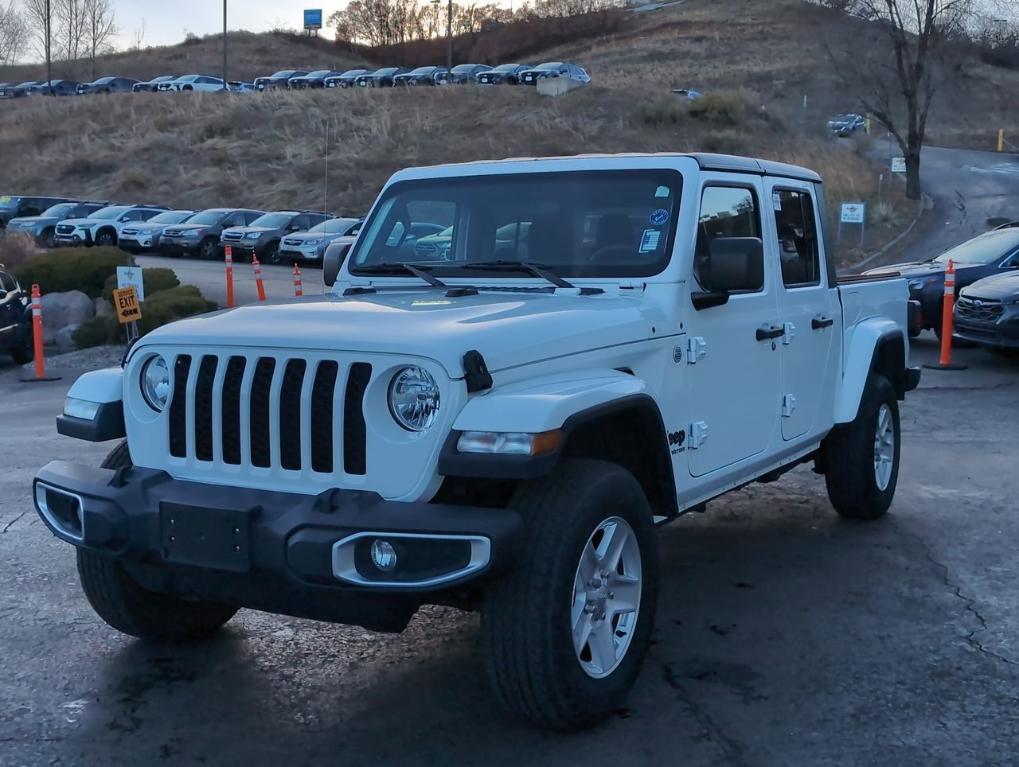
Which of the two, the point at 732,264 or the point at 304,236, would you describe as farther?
the point at 304,236

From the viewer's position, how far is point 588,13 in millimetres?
112125

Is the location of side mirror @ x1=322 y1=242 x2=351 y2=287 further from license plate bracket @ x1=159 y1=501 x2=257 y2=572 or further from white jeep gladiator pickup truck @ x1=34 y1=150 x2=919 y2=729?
license plate bracket @ x1=159 y1=501 x2=257 y2=572

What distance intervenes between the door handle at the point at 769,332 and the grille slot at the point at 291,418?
2.43 m

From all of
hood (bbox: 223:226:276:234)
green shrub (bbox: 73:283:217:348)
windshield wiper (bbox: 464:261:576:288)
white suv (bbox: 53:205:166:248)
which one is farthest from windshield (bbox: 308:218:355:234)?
windshield wiper (bbox: 464:261:576:288)

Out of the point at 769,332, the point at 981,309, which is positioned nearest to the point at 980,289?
the point at 981,309

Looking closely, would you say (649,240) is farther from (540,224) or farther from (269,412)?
(269,412)

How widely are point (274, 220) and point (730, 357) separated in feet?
90.9

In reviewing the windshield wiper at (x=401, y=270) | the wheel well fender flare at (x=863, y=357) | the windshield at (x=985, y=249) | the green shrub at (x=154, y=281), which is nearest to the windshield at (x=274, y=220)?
the green shrub at (x=154, y=281)

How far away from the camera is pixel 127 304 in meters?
13.5

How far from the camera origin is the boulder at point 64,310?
1820 centimetres

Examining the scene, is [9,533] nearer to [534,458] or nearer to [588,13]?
[534,458]

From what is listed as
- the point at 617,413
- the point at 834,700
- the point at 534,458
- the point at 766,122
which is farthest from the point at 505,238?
the point at 766,122

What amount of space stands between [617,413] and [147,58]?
360 feet

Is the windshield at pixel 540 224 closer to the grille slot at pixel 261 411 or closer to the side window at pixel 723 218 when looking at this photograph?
the side window at pixel 723 218
